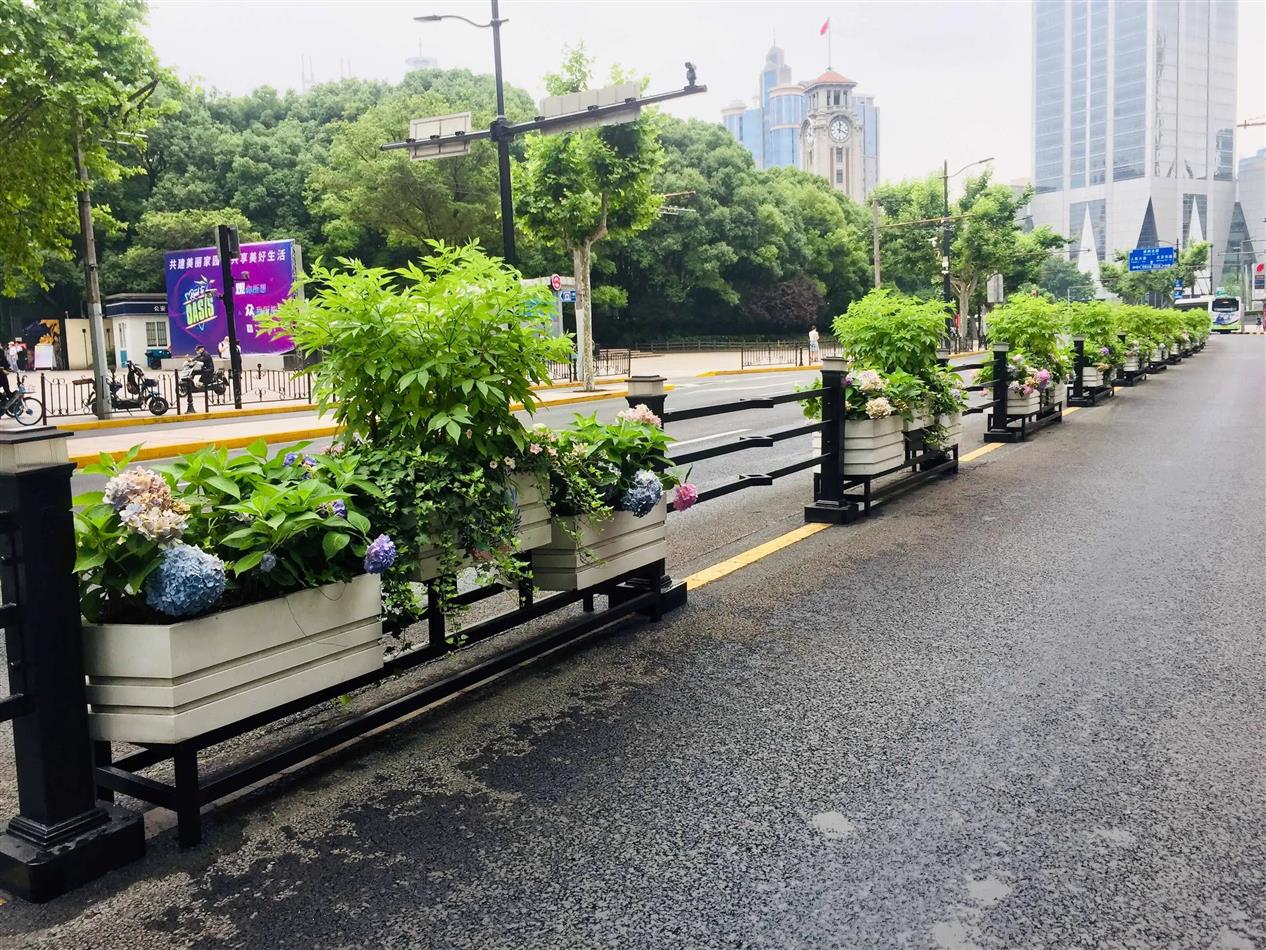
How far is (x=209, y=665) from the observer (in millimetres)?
3184

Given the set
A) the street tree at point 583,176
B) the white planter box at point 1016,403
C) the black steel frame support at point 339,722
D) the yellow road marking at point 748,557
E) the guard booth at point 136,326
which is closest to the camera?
the black steel frame support at point 339,722

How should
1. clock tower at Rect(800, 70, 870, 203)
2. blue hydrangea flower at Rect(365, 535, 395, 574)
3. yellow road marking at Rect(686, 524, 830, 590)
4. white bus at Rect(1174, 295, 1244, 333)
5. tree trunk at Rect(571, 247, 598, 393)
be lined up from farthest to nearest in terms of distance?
clock tower at Rect(800, 70, 870, 203), white bus at Rect(1174, 295, 1244, 333), tree trunk at Rect(571, 247, 598, 393), yellow road marking at Rect(686, 524, 830, 590), blue hydrangea flower at Rect(365, 535, 395, 574)

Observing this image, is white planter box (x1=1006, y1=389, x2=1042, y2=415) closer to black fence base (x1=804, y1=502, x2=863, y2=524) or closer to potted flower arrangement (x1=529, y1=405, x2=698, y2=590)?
black fence base (x1=804, y1=502, x2=863, y2=524)

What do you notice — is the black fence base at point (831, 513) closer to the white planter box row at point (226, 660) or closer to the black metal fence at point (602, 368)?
the white planter box row at point (226, 660)

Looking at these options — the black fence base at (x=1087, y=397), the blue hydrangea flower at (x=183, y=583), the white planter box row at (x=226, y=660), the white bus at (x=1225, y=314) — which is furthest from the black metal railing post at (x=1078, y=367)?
the white bus at (x=1225, y=314)

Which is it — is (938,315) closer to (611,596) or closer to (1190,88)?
(611,596)

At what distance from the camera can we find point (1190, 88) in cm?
19050

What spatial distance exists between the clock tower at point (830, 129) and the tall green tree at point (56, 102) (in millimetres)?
156522

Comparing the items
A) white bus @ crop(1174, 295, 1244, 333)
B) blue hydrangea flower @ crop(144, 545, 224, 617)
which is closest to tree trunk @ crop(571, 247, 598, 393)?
blue hydrangea flower @ crop(144, 545, 224, 617)

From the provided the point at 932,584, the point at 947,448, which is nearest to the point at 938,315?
the point at 947,448

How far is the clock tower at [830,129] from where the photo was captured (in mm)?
169500

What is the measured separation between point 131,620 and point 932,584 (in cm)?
468

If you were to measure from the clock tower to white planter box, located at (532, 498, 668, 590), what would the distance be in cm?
17092

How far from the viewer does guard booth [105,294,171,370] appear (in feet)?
151
